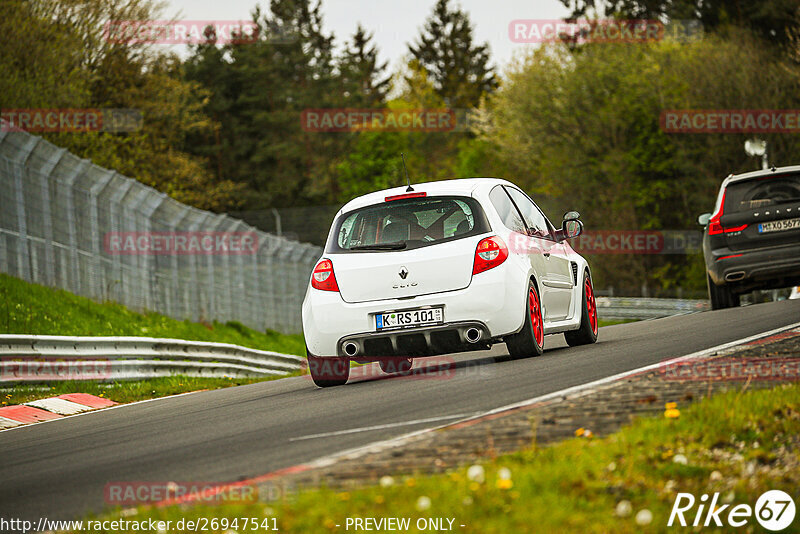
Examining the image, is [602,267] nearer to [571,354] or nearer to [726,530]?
[571,354]

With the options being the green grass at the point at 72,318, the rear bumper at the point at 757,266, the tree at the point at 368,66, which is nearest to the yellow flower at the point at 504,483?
the rear bumper at the point at 757,266

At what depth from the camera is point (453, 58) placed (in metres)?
105

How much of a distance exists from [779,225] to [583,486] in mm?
12197

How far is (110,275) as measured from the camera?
72.0ft

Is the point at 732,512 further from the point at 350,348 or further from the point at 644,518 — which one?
the point at 350,348

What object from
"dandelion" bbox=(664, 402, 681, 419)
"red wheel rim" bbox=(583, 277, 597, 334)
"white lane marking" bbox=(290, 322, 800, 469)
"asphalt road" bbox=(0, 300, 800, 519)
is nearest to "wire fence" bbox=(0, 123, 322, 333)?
"asphalt road" bbox=(0, 300, 800, 519)

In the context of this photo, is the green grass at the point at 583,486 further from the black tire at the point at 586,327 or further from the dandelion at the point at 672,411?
the black tire at the point at 586,327

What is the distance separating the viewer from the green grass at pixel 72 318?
18.6 metres

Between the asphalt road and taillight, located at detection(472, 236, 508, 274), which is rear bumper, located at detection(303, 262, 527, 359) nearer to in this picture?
taillight, located at detection(472, 236, 508, 274)

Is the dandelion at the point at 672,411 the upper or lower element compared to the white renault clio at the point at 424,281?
lower

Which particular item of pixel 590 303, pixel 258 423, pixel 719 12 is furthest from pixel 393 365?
pixel 719 12

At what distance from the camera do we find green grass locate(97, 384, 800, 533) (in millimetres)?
4273

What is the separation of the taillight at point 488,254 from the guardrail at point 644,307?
69.3ft

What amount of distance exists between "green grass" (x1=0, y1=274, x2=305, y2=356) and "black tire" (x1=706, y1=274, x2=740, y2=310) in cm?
1028
